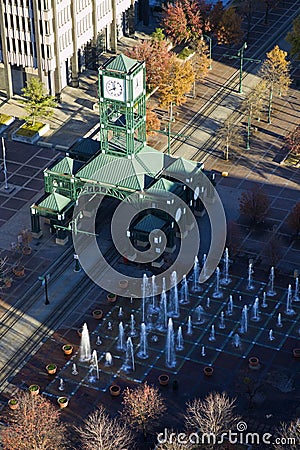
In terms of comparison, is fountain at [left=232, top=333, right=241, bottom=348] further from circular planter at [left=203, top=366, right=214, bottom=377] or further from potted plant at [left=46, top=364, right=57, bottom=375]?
potted plant at [left=46, top=364, right=57, bottom=375]

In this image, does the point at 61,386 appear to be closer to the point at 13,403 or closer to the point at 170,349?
the point at 13,403

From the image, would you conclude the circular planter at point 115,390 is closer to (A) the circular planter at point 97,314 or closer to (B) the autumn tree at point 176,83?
(A) the circular planter at point 97,314

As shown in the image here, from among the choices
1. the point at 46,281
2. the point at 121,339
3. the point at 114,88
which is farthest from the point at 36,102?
the point at 121,339

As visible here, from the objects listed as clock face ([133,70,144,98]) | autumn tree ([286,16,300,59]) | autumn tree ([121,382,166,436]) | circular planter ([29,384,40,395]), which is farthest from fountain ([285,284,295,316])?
autumn tree ([286,16,300,59])

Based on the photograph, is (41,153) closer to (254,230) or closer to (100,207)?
(100,207)

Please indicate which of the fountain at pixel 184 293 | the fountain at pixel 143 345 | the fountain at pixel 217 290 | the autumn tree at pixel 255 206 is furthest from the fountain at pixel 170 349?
the autumn tree at pixel 255 206

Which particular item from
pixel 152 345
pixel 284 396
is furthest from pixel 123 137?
pixel 284 396
